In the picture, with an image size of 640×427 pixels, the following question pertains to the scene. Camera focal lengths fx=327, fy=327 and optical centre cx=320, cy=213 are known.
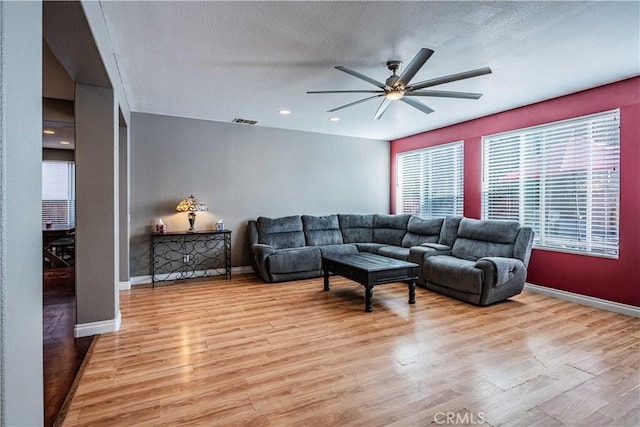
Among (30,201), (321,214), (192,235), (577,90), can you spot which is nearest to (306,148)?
(321,214)

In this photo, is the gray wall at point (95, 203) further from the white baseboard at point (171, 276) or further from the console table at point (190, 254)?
the white baseboard at point (171, 276)

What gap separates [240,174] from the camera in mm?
5672

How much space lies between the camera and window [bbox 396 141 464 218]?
5.73 m

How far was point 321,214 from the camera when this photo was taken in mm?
6488

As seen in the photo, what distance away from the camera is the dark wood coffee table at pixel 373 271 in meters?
3.69

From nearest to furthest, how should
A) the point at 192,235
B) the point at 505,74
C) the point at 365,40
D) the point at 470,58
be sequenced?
the point at 365,40, the point at 470,58, the point at 505,74, the point at 192,235

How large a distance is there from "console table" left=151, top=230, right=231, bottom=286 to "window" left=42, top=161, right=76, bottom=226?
4231 millimetres

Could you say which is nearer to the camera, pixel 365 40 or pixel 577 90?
pixel 365 40

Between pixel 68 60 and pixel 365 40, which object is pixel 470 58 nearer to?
pixel 365 40

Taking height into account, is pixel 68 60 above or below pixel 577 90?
below

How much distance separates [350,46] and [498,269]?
290 cm

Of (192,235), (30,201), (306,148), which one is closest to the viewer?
(30,201)

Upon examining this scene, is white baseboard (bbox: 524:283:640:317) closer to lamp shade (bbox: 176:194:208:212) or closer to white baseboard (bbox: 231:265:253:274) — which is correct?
white baseboard (bbox: 231:265:253:274)

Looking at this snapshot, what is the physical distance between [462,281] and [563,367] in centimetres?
155
